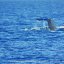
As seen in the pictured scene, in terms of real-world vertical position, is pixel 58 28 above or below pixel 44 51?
above

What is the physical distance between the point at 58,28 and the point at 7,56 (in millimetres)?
20726

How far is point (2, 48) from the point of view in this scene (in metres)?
35.3

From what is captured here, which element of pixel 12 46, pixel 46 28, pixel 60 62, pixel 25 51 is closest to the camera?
pixel 60 62

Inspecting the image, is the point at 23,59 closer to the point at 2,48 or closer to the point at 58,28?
the point at 2,48

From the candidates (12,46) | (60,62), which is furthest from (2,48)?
(60,62)

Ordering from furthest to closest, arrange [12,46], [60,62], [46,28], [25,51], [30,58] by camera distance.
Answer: [46,28] < [12,46] < [25,51] < [30,58] < [60,62]

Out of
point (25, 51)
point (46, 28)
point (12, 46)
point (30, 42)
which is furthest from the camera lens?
point (46, 28)

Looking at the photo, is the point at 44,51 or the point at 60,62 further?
the point at 44,51

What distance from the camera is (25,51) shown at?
33.8m

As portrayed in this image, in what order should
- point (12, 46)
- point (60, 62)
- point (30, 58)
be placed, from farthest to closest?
1. point (12, 46)
2. point (30, 58)
3. point (60, 62)

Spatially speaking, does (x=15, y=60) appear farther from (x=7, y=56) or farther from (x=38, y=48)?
(x=38, y=48)

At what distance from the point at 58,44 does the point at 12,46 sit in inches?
145

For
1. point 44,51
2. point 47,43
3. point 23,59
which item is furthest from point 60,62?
point 47,43

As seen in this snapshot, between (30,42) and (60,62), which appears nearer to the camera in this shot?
(60,62)
